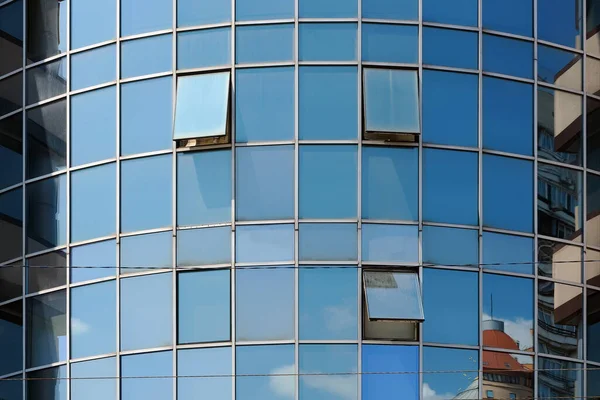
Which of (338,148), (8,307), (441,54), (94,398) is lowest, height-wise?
(94,398)

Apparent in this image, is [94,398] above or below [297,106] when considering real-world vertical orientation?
below

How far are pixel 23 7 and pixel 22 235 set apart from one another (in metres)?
5.22

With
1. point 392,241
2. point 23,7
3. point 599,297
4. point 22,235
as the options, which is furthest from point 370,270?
point 23,7

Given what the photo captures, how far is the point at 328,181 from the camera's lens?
30938mm

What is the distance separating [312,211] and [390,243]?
5.64ft

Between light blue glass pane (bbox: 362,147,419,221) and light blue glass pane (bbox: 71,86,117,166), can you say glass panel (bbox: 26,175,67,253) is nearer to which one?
light blue glass pane (bbox: 71,86,117,166)

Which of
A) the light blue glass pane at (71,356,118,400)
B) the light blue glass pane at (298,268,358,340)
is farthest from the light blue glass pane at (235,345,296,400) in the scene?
the light blue glass pane at (71,356,118,400)

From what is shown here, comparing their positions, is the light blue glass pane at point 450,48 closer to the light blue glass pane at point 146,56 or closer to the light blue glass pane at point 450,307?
the light blue glass pane at point 450,307

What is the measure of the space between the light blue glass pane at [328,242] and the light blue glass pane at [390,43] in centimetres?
361

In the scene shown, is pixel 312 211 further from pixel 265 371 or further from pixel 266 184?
pixel 265 371

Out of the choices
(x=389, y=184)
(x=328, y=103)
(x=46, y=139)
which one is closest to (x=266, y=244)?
(x=389, y=184)

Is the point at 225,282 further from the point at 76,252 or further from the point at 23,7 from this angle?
the point at 23,7

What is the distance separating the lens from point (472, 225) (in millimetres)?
31312

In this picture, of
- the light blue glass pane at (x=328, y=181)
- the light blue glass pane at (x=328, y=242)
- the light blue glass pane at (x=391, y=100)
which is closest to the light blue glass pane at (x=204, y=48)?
the light blue glass pane at (x=328, y=181)
